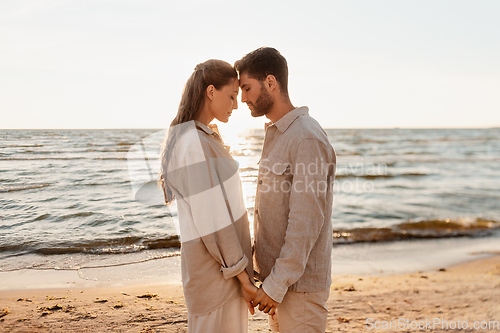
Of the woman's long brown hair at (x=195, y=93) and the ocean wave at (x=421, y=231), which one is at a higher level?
the woman's long brown hair at (x=195, y=93)

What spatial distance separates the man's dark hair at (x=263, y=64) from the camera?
2.12 meters

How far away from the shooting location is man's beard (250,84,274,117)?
2193mm

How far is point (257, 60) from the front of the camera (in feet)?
6.94

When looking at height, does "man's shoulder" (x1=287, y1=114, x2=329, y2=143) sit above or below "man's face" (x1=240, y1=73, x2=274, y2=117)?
below

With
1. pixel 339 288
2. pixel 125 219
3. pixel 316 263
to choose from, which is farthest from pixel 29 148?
pixel 316 263

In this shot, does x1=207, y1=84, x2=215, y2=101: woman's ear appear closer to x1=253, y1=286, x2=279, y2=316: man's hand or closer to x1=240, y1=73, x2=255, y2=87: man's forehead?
x1=240, y1=73, x2=255, y2=87: man's forehead

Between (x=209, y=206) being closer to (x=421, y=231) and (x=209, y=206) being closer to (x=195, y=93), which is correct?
(x=195, y=93)

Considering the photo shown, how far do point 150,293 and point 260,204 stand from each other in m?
3.09

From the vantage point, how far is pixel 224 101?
2123 millimetres

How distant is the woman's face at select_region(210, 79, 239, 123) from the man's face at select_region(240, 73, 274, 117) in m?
0.06

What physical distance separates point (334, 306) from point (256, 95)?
3.22m

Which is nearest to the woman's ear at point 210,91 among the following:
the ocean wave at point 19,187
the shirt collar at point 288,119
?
the shirt collar at point 288,119

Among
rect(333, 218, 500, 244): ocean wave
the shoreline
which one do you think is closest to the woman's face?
the shoreline

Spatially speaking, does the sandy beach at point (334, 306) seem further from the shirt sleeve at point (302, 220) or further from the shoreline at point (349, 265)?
the shirt sleeve at point (302, 220)
